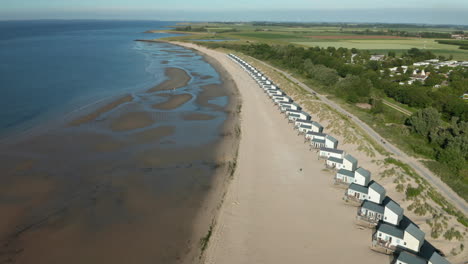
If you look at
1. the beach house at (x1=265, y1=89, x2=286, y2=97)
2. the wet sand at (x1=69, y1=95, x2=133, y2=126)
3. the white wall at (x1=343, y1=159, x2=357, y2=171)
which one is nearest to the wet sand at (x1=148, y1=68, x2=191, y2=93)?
the wet sand at (x1=69, y1=95, x2=133, y2=126)

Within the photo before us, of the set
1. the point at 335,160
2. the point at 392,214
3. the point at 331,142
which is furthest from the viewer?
the point at 331,142

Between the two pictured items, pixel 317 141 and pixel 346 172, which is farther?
pixel 317 141

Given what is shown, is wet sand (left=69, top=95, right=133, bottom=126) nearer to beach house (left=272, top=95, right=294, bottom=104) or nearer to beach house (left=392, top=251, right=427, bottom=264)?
beach house (left=272, top=95, right=294, bottom=104)

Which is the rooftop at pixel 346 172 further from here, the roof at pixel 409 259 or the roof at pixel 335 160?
the roof at pixel 409 259

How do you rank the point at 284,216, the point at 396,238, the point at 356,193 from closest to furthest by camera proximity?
the point at 396,238 → the point at 284,216 → the point at 356,193

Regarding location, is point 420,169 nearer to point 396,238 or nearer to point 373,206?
point 373,206

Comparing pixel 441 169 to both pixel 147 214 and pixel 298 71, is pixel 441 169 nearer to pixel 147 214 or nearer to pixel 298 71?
pixel 147 214

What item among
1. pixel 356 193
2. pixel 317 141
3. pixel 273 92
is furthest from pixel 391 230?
pixel 273 92
